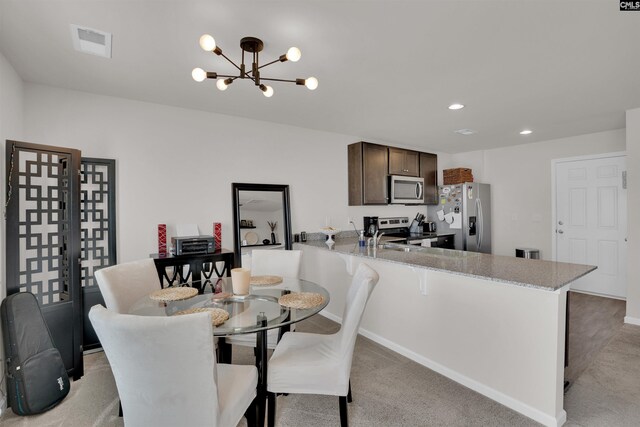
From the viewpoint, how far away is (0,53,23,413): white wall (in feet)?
6.79

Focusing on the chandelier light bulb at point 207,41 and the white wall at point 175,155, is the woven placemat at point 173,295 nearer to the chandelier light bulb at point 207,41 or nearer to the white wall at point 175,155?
the white wall at point 175,155

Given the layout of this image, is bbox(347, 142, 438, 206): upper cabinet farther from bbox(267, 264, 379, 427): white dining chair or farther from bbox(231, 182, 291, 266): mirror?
bbox(267, 264, 379, 427): white dining chair

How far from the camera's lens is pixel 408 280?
2693 millimetres

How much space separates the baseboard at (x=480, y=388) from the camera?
1.89m

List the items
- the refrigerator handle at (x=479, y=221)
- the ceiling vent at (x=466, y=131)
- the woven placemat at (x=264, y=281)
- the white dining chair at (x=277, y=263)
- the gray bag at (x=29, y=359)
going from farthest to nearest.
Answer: the refrigerator handle at (x=479, y=221) → the ceiling vent at (x=466, y=131) → the white dining chair at (x=277, y=263) → the woven placemat at (x=264, y=281) → the gray bag at (x=29, y=359)

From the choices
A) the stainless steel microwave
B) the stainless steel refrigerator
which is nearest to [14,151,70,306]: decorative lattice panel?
the stainless steel microwave

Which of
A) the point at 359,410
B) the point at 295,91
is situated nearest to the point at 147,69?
the point at 295,91

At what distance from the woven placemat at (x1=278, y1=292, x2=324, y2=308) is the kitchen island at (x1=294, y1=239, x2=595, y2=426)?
0.93 meters

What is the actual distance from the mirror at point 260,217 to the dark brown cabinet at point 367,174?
3.44ft

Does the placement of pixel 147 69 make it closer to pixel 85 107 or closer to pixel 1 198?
pixel 85 107

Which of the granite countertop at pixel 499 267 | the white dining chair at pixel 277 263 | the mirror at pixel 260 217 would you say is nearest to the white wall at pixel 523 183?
the granite countertop at pixel 499 267

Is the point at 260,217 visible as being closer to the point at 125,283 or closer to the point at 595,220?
the point at 125,283

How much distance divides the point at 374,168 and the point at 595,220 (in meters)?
3.18

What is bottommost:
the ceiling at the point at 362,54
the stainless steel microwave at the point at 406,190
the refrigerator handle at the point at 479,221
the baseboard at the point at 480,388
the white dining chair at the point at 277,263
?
the baseboard at the point at 480,388
